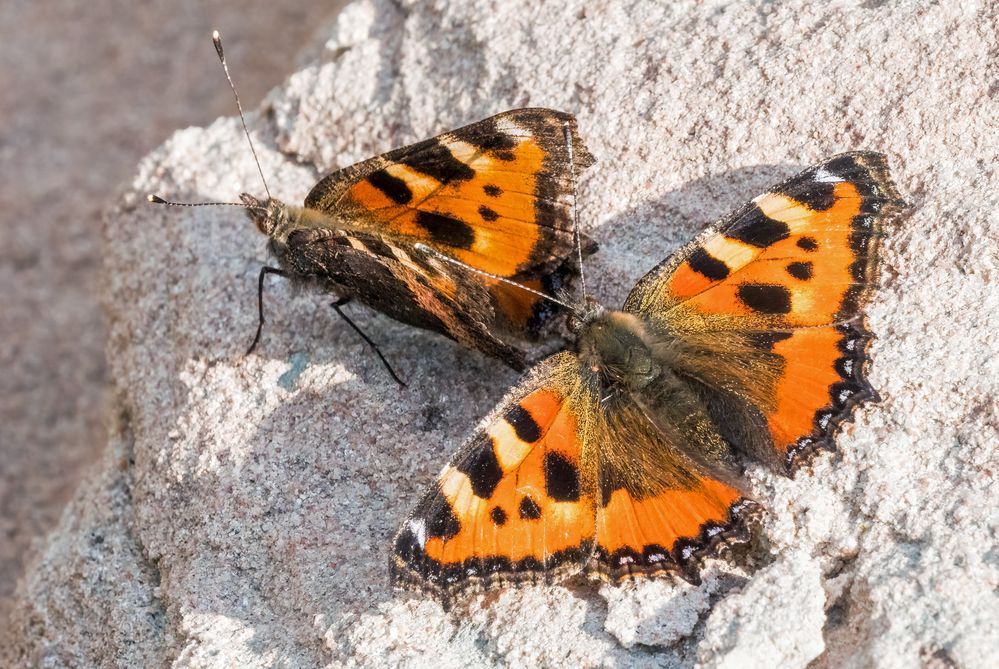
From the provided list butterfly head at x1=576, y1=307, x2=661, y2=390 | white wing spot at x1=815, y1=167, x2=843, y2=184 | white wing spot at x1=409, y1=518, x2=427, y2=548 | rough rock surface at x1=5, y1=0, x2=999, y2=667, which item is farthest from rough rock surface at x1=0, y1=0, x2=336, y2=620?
white wing spot at x1=815, y1=167, x2=843, y2=184

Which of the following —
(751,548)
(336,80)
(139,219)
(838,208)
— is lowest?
(751,548)

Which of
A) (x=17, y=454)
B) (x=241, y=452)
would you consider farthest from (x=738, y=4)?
(x=17, y=454)

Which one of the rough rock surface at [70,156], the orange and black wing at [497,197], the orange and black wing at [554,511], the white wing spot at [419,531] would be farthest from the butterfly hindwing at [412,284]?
the rough rock surface at [70,156]

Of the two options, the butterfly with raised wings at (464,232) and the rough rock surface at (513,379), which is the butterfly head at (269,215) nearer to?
the butterfly with raised wings at (464,232)

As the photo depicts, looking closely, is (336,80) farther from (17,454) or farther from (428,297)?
(17,454)

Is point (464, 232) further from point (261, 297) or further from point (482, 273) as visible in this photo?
point (261, 297)

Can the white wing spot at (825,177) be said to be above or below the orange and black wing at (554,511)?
above
